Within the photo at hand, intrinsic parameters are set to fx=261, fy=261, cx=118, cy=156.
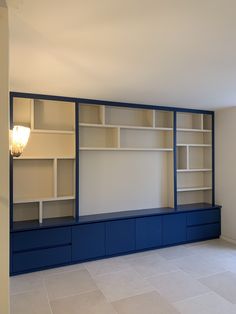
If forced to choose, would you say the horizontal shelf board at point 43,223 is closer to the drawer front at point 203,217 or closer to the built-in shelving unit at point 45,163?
the built-in shelving unit at point 45,163

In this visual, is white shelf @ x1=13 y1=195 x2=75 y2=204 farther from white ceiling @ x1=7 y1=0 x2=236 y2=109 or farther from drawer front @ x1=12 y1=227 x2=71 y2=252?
white ceiling @ x1=7 y1=0 x2=236 y2=109

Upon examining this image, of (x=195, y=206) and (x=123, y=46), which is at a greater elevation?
(x=123, y=46)

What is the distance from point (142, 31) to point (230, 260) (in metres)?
3.59

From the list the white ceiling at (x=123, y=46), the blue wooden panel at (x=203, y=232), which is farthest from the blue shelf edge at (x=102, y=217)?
the white ceiling at (x=123, y=46)

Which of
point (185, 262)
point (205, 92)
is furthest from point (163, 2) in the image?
point (185, 262)

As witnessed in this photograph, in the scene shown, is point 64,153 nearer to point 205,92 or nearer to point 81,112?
point 81,112

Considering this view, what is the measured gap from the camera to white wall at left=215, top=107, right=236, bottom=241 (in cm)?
474

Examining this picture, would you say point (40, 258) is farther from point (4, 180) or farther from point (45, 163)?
point (4, 180)

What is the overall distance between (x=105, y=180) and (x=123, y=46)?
2.64 metres

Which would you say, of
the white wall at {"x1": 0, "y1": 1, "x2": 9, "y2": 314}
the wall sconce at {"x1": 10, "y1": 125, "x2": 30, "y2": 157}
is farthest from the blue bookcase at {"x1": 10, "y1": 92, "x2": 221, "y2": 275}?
the white wall at {"x1": 0, "y1": 1, "x2": 9, "y2": 314}

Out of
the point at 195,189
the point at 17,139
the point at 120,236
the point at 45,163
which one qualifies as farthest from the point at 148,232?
the point at 17,139

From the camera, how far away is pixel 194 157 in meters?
5.28

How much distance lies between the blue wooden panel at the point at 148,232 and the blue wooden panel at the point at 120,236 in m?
0.11

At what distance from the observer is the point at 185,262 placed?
3.89 metres
